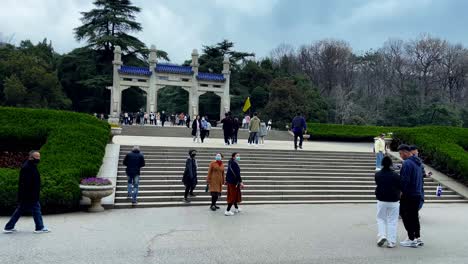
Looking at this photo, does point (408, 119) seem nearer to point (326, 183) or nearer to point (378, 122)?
point (378, 122)

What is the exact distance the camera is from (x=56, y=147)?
532 inches

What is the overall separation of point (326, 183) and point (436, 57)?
49.7 meters

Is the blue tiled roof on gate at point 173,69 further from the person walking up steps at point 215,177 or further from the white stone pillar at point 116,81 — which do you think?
the person walking up steps at point 215,177

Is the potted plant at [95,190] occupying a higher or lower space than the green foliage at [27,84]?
lower

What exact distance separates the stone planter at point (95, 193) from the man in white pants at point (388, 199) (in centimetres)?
642

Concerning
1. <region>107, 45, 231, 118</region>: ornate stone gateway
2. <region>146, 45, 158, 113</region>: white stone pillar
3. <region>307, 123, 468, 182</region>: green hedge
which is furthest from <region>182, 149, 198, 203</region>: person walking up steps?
<region>146, 45, 158, 113</region>: white stone pillar

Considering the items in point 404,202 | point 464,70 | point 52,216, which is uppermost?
point 464,70

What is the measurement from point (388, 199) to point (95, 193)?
6756mm

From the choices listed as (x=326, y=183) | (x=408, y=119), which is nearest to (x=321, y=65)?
(x=408, y=119)

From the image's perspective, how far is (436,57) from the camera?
188 feet

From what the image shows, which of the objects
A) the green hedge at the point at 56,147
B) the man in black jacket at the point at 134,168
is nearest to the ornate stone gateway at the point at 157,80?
the green hedge at the point at 56,147

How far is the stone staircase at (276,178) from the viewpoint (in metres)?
12.8

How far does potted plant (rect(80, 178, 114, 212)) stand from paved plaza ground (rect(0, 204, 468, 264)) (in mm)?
387

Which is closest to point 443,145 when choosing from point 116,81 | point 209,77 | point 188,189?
point 188,189
